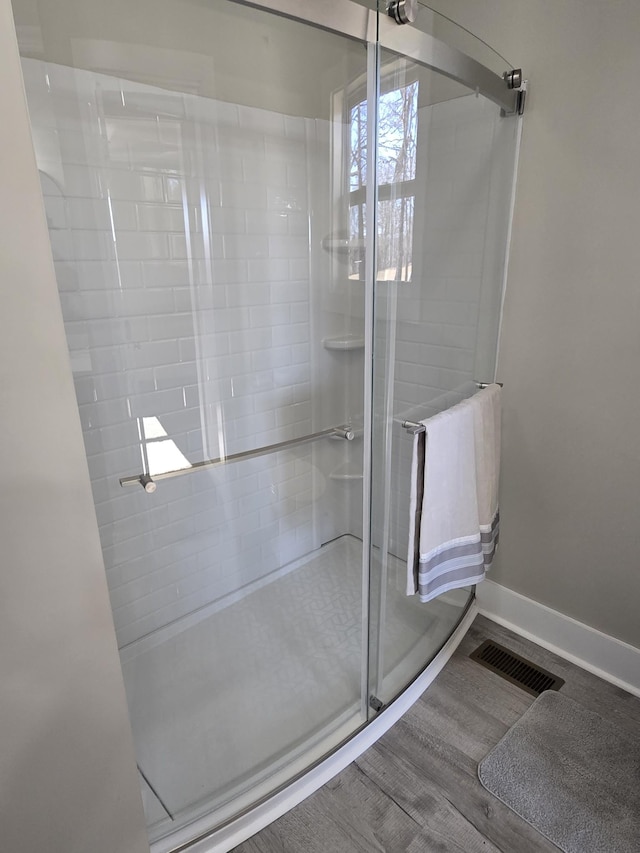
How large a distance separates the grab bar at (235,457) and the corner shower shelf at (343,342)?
1.01ft

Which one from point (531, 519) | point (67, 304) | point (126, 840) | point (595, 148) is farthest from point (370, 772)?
point (595, 148)

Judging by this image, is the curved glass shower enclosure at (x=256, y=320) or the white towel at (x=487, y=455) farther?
the white towel at (x=487, y=455)

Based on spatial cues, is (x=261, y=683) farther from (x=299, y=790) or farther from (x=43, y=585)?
(x=43, y=585)

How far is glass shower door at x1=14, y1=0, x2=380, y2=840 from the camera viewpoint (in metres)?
1.38

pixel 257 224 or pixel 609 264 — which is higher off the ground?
pixel 257 224

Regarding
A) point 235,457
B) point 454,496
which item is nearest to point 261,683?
point 235,457

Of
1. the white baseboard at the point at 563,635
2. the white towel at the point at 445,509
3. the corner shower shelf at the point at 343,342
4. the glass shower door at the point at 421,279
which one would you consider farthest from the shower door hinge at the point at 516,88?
the white baseboard at the point at 563,635

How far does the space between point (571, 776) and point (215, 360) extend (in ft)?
5.62

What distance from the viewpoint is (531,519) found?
6.30 ft

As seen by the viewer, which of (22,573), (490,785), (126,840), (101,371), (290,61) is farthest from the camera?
(290,61)

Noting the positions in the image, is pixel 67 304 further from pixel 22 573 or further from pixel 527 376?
pixel 527 376

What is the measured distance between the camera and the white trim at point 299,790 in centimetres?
123

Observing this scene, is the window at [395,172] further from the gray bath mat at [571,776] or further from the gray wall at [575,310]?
the gray bath mat at [571,776]

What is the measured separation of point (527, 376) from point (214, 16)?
5.02 feet
